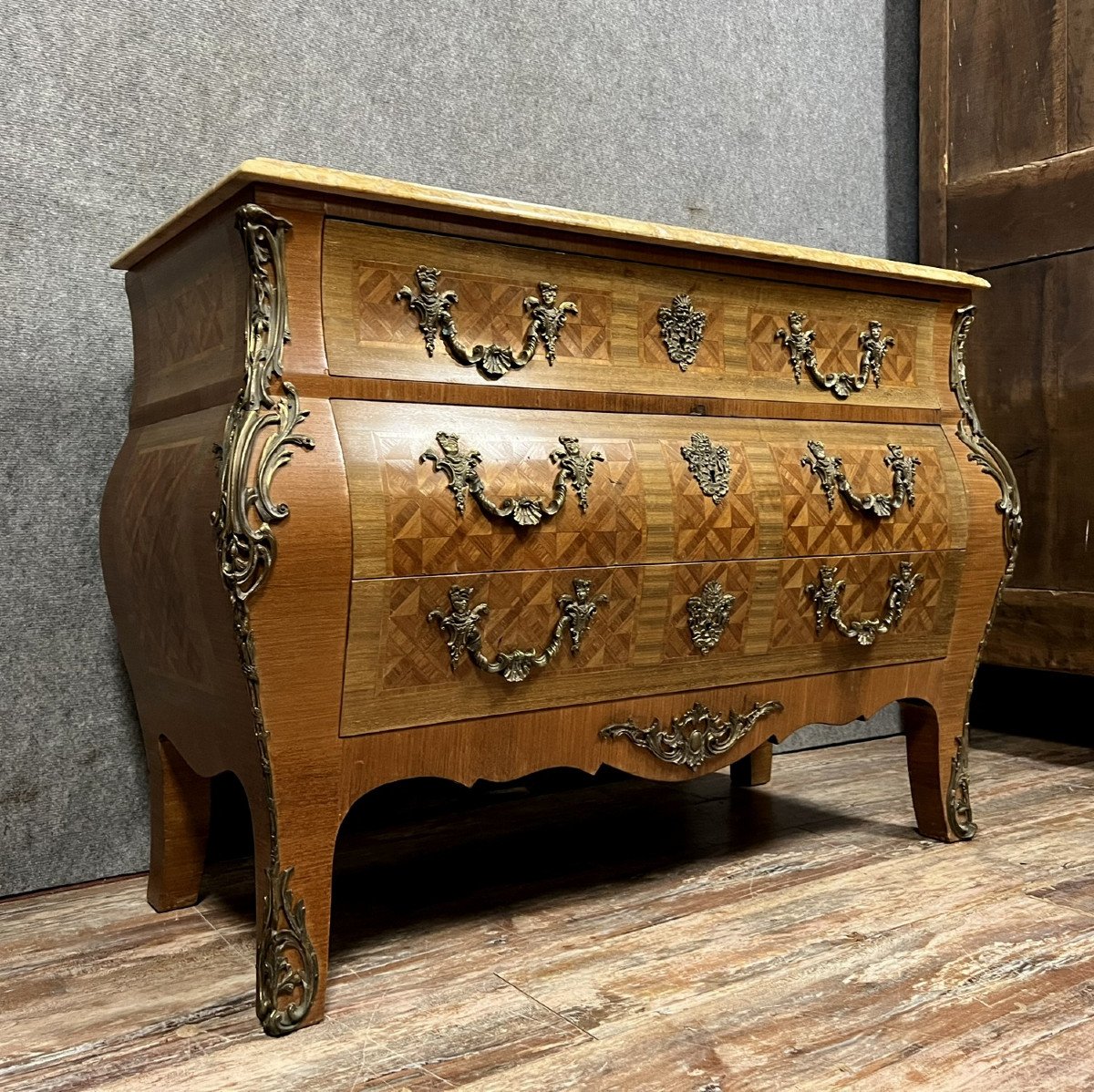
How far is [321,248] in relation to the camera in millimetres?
A: 1191

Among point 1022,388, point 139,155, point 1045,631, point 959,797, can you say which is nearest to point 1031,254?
point 1022,388

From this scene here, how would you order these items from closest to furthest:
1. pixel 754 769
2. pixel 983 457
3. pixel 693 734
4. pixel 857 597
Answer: pixel 693 734 < pixel 857 597 < pixel 983 457 < pixel 754 769

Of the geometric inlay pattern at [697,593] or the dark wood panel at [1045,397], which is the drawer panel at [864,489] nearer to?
the geometric inlay pattern at [697,593]

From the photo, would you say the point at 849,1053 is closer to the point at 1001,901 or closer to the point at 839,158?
the point at 1001,901

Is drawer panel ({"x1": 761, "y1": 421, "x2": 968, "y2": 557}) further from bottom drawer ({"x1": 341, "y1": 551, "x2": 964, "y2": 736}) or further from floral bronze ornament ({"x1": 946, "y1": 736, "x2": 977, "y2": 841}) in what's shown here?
floral bronze ornament ({"x1": 946, "y1": 736, "x2": 977, "y2": 841})

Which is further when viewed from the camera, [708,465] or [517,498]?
[708,465]

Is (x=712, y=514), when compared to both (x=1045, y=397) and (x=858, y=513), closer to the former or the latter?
(x=858, y=513)

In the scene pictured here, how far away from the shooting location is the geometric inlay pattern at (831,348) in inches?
60.5

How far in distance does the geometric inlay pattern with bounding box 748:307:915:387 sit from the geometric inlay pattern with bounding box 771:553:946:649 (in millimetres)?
268

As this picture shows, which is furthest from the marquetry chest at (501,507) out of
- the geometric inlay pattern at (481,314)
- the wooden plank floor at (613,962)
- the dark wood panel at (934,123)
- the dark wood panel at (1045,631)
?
the dark wood panel at (934,123)

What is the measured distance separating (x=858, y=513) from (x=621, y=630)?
1.36 feet

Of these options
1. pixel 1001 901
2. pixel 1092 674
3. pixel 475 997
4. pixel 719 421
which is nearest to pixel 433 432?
pixel 719 421

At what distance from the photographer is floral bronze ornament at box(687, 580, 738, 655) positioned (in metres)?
1.44

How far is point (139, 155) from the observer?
1.64 meters
